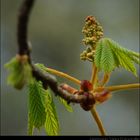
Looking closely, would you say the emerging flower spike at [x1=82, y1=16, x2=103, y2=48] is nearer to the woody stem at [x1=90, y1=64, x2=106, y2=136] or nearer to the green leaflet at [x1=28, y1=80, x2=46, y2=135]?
the woody stem at [x1=90, y1=64, x2=106, y2=136]

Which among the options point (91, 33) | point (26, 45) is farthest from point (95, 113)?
point (26, 45)

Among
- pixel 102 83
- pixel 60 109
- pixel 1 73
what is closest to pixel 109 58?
pixel 102 83

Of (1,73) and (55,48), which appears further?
(55,48)

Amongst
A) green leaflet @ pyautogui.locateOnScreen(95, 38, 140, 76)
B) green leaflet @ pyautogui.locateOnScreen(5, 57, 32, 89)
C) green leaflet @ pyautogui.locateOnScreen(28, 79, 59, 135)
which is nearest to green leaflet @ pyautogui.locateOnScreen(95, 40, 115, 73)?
green leaflet @ pyautogui.locateOnScreen(95, 38, 140, 76)

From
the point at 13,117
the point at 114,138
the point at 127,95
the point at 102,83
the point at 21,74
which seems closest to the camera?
the point at 21,74

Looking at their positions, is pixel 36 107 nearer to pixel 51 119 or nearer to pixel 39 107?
pixel 39 107

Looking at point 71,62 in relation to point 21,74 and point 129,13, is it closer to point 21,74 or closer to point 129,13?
point 129,13

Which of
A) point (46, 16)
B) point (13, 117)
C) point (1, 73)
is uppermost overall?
point (46, 16)
